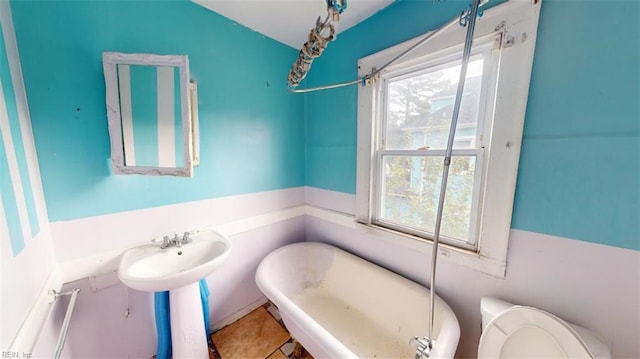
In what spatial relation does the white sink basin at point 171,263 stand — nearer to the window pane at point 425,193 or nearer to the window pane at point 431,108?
the window pane at point 425,193

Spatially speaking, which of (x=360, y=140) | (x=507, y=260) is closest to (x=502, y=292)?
(x=507, y=260)

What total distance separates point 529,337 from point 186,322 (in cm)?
160

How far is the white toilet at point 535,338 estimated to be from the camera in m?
0.67

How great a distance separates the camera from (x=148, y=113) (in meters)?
1.08

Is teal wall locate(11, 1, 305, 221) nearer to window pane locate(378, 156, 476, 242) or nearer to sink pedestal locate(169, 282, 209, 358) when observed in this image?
sink pedestal locate(169, 282, 209, 358)

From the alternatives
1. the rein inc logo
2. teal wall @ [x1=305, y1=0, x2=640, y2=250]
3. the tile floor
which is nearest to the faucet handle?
the rein inc logo

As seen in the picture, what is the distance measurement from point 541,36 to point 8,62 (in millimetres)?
2078

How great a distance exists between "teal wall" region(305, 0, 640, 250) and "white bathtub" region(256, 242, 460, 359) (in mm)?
667

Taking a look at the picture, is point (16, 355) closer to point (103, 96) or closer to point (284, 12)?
point (103, 96)

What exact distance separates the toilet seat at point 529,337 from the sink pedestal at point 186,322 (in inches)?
55.7

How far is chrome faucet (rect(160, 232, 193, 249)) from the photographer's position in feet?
3.86

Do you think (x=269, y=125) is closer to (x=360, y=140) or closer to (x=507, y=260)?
(x=360, y=140)

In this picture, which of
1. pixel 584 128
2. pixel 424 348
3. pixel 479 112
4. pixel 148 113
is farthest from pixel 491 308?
pixel 148 113

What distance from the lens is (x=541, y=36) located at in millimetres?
818
